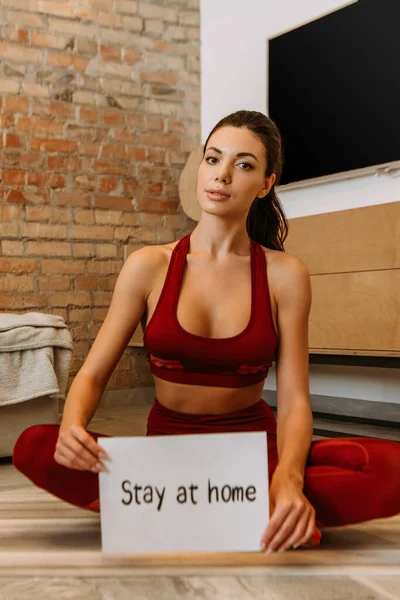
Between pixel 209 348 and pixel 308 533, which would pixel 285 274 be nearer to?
pixel 209 348

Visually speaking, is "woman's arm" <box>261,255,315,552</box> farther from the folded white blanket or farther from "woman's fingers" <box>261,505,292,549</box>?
the folded white blanket

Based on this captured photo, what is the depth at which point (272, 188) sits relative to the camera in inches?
66.5

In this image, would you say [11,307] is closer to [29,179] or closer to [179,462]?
[29,179]

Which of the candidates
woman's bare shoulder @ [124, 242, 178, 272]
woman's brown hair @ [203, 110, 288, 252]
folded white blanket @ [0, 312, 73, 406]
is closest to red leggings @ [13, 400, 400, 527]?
woman's bare shoulder @ [124, 242, 178, 272]

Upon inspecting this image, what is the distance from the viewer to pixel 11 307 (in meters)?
3.99

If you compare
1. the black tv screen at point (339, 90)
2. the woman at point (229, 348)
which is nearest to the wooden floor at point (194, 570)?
the woman at point (229, 348)

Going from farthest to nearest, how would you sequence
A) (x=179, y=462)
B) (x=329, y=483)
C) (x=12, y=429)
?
(x=12, y=429) → (x=329, y=483) → (x=179, y=462)

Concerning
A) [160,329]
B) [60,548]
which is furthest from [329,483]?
[60,548]

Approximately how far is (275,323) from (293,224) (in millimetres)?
2196

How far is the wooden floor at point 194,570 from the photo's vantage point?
4.17ft

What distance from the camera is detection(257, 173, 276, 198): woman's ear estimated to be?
5.33ft

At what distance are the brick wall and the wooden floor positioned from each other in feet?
8.41

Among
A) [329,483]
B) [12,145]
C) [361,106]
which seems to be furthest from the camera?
[12,145]

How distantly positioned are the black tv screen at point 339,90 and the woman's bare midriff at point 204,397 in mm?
2152
